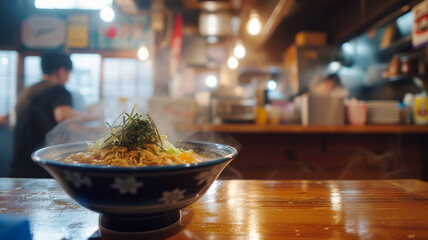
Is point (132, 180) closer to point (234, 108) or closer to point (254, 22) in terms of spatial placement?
point (234, 108)

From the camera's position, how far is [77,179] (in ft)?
1.99

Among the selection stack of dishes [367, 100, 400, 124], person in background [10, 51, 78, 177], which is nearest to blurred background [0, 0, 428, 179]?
stack of dishes [367, 100, 400, 124]

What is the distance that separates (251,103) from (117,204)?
3.11m

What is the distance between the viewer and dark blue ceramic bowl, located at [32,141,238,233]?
1.91 ft

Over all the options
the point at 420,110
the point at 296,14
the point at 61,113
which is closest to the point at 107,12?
the point at 61,113

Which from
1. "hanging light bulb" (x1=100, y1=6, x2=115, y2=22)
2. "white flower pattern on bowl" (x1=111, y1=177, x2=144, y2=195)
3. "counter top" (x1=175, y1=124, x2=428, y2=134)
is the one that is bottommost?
"counter top" (x1=175, y1=124, x2=428, y2=134)

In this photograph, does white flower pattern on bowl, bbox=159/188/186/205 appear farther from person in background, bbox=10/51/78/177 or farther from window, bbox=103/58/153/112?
window, bbox=103/58/153/112

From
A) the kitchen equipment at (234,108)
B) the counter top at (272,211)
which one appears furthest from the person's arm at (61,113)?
the kitchen equipment at (234,108)

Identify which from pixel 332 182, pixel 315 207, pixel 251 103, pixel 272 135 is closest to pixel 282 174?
pixel 272 135

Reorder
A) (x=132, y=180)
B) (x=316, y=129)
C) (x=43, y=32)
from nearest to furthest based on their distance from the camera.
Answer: (x=132, y=180)
(x=316, y=129)
(x=43, y=32)

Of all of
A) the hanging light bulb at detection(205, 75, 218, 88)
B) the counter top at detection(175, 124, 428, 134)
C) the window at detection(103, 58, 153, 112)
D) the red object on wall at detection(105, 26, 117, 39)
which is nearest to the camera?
the counter top at detection(175, 124, 428, 134)

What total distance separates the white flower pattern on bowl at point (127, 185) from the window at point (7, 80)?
22.1 ft

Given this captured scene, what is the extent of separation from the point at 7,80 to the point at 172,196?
688 centimetres

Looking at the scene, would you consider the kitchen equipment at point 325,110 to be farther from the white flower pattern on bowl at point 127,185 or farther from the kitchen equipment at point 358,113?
the white flower pattern on bowl at point 127,185
